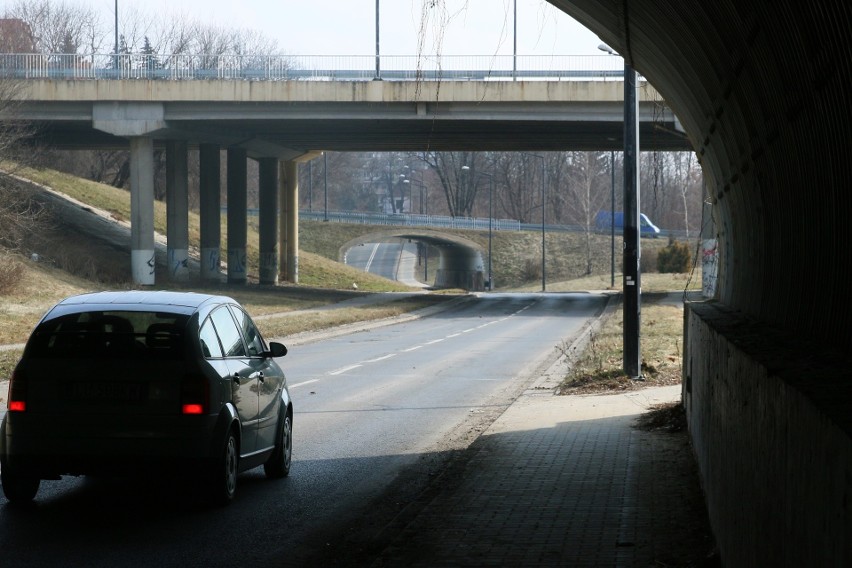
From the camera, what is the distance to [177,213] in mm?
51438

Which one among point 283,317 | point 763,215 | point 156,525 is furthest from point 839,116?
point 283,317

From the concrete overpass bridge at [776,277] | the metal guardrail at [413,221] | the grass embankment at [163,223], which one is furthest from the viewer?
the metal guardrail at [413,221]

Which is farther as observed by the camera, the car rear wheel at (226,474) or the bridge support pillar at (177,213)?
the bridge support pillar at (177,213)

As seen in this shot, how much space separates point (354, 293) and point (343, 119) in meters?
12.7

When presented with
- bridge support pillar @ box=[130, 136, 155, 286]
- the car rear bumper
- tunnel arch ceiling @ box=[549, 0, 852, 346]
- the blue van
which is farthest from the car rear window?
→ the blue van

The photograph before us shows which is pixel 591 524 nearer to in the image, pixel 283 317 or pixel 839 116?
pixel 839 116

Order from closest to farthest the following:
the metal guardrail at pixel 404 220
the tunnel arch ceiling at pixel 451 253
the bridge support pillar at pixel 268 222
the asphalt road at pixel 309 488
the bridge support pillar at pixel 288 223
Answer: the asphalt road at pixel 309 488 < the bridge support pillar at pixel 268 222 < the bridge support pillar at pixel 288 223 < the tunnel arch ceiling at pixel 451 253 < the metal guardrail at pixel 404 220

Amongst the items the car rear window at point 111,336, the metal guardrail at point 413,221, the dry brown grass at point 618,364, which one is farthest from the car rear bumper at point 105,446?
the metal guardrail at point 413,221

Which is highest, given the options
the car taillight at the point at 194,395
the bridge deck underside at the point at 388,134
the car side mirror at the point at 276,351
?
the bridge deck underside at the point at 388,134

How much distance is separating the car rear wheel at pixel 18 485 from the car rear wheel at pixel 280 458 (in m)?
2.02

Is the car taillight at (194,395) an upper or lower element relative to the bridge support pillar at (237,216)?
lower

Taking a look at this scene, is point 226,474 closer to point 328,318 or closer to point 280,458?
point 280,458

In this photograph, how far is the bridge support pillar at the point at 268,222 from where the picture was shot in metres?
59.9

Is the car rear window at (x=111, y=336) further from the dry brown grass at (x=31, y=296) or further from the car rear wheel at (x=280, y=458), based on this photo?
the dry brown grass at (x=31, y=296)
